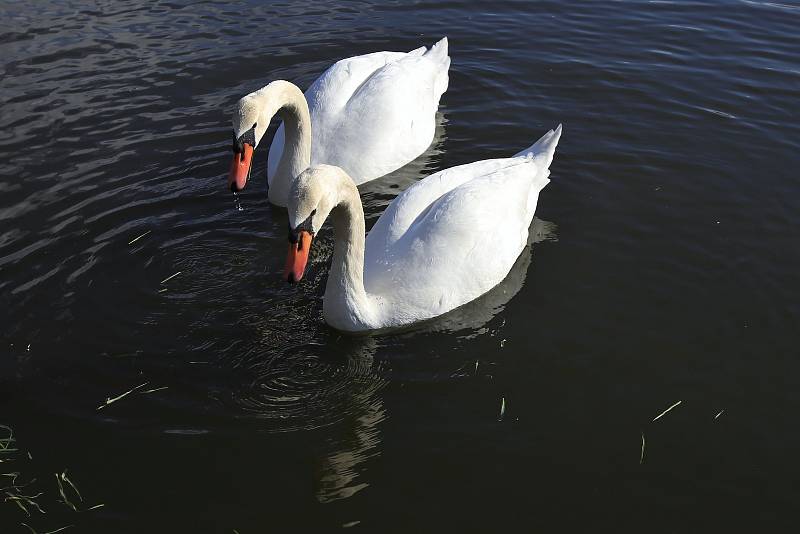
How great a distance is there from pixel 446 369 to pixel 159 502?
2.39 m

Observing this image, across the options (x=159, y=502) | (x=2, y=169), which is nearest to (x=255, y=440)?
(x=159, y=502)

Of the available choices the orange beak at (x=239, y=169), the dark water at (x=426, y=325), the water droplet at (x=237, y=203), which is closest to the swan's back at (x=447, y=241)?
the dark water at (x=426, y=325)

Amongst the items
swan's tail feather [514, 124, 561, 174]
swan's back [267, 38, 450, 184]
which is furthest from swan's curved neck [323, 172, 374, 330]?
swan's back [267, 38, 450, 184]

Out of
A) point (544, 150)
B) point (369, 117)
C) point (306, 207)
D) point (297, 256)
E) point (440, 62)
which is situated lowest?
point (297, 256)

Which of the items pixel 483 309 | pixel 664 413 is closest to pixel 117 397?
pixel 483 309

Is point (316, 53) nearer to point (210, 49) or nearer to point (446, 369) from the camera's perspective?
point (210, 49)

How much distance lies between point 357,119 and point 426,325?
324 cm

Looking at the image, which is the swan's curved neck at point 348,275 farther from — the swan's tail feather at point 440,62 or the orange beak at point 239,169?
the swan's tail feather at point 440,62

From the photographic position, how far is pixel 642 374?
24.0 feet

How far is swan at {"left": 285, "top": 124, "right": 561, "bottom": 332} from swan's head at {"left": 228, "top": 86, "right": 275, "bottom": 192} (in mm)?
1368

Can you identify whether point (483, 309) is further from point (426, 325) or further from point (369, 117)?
point (369, 117)

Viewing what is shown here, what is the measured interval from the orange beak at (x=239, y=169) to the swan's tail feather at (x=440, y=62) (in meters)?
3.55

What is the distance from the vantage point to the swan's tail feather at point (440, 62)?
11.7 m

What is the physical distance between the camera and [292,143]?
973cm
